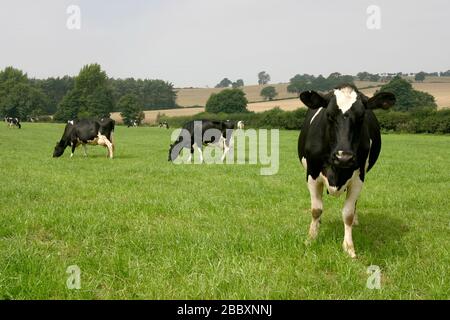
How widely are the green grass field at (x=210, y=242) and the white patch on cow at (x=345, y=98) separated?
1827 millimetres

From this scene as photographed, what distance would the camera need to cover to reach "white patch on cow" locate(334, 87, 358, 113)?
5129mm

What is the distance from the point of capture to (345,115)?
509 centimetres

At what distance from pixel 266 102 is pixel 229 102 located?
35.6 ft

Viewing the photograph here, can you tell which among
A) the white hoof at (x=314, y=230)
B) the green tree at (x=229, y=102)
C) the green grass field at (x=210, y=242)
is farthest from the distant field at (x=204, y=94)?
the white hoof at (x=314, y=230)

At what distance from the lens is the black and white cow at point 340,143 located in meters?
5.02

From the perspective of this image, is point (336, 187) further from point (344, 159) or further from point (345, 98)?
point (345, 98)

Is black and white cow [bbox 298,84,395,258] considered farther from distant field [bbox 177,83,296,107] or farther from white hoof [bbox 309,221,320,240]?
distant field [bbox 177,83,296,107]

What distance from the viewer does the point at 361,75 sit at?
141500mm

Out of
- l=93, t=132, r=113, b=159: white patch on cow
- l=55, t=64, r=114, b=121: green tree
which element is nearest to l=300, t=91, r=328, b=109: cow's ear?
l=93, t=132, r=113, b=159: white patch on cow

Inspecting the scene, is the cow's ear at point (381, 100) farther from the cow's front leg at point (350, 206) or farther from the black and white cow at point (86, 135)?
the black and white cow at point (86, 135)
